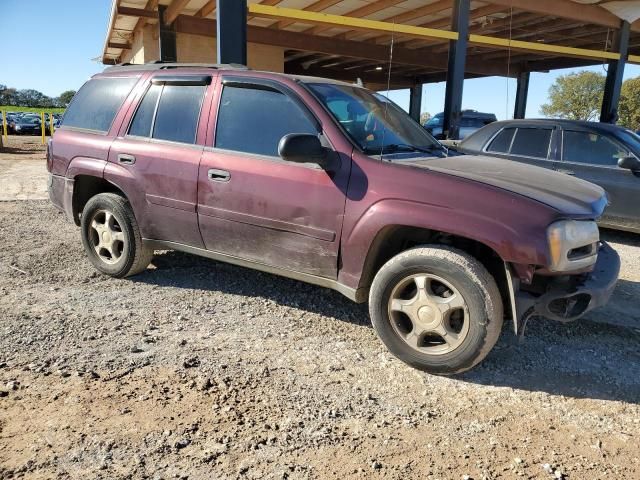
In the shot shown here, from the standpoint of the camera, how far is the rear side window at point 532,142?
6902 millimetres

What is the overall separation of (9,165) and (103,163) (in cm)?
1238

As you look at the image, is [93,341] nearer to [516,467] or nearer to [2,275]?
[2,275]

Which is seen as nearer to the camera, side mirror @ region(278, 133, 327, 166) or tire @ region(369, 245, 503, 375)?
tire @ region(369, 245, 503, 375)

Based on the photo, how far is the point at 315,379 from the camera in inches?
119

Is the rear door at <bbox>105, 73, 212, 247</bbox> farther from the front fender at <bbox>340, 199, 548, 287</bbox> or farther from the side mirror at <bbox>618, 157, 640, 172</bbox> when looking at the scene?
the side mirror at <bbox>618, 157, 640, 172</bbox>

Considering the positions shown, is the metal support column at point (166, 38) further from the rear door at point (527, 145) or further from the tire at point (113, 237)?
the tire at point (113, 237)

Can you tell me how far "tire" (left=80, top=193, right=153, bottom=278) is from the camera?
4391mm

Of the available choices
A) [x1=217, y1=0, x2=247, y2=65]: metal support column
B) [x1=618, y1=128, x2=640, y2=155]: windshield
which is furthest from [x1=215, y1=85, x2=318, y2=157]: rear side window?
[x1=618, y1=128, x2=640, y2=155]: windshield

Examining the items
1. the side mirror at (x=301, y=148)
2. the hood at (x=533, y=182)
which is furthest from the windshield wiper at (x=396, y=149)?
the side mirror at (x=301, y=148)

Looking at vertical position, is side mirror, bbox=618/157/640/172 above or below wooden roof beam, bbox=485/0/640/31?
below

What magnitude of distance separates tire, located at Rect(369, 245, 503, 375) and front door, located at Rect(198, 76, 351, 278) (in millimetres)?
451

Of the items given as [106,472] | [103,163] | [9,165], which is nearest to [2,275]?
[103,163]

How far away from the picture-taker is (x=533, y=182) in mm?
3305

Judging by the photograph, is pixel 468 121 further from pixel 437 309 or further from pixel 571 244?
pixel 437 309
